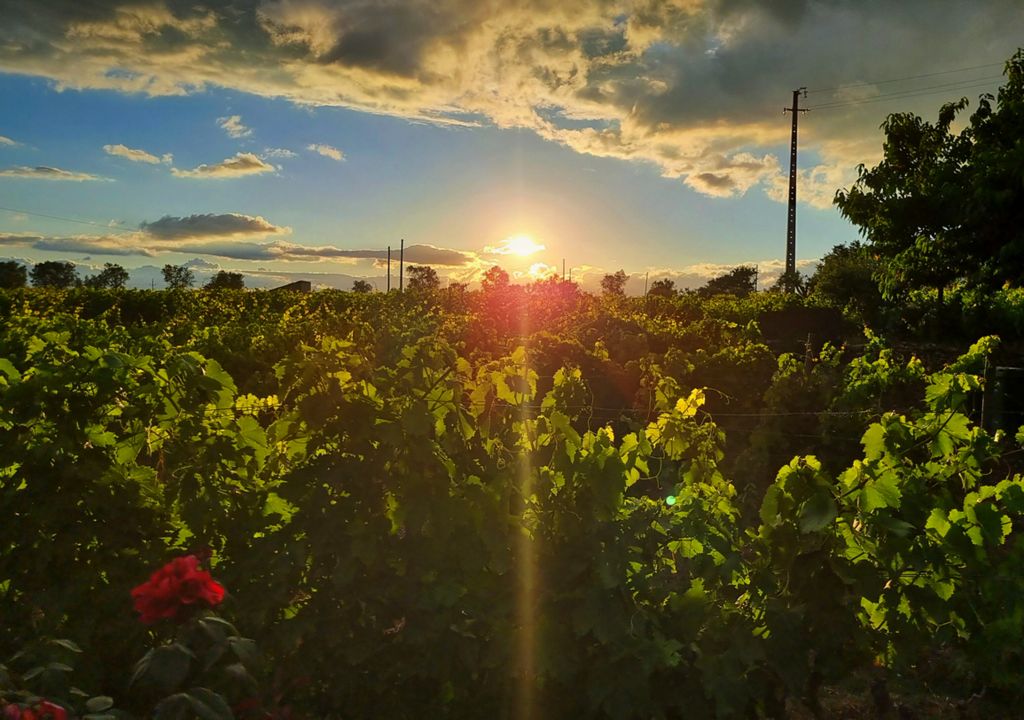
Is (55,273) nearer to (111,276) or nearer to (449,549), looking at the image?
(111,276)

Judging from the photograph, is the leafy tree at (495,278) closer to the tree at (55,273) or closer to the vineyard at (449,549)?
the vineyard at (449,549)

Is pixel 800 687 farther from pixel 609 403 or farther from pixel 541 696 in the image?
pixel 609 403

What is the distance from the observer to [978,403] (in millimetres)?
7797

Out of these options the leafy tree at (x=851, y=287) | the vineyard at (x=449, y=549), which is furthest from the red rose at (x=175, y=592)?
the leafy tree at (x=851, y=287)


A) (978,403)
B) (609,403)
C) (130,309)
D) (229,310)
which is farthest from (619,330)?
(130,309)

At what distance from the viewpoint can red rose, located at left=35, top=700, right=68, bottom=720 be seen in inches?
61.9

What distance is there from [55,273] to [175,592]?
110835 mm

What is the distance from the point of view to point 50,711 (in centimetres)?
164

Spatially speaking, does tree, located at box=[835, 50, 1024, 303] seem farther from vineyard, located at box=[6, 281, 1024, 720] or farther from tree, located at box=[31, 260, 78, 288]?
tree, located at box=[31, 260, 78, 288]

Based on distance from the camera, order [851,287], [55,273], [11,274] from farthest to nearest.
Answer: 1. [55,273]
2. [11,274]
3. [851,287]

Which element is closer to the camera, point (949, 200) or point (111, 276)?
point (949, 200)

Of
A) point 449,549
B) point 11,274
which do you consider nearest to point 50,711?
point 449,549

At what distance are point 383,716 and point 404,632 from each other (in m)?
0.35

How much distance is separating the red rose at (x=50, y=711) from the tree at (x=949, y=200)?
672 inches
